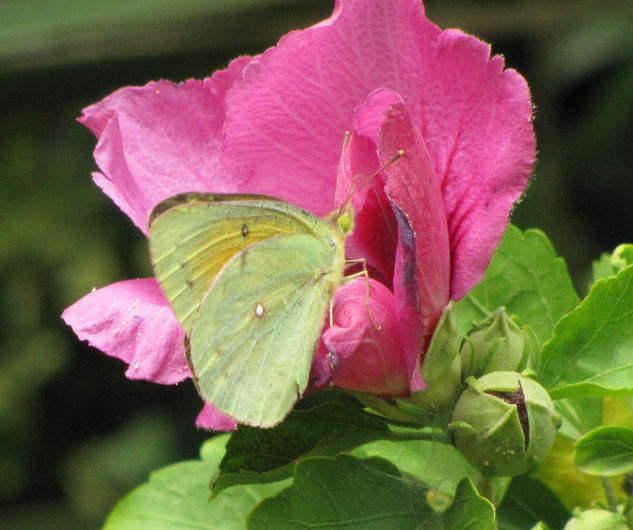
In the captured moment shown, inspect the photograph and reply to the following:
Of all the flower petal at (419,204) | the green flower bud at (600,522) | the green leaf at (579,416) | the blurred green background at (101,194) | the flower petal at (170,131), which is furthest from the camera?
the blurred green background at (101,194)

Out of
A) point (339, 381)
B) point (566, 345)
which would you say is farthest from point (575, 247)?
point (339, 381)

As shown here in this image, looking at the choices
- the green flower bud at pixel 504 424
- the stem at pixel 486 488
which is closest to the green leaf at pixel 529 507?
the stem at pixel 486 488

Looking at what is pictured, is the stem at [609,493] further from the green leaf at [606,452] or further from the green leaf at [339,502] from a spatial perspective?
the green leaf at [339,502]

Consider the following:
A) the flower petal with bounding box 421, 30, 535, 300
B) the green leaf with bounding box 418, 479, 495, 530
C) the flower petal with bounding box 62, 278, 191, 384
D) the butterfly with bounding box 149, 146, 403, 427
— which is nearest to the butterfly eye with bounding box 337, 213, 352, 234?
the butterfly with bounding box 149, 146, 403, 427

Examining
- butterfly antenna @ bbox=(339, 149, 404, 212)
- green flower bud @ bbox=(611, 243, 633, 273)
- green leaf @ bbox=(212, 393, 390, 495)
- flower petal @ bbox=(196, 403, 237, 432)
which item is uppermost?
butterfly antenna @ bbox=(339, 149, 404, 212)

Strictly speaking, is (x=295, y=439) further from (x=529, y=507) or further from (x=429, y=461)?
(x=529, y=507)

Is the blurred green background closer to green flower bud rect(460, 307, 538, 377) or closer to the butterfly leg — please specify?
the butterfly leg

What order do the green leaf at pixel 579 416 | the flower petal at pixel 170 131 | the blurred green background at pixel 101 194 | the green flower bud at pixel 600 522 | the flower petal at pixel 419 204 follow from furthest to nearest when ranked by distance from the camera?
the blurred green background at pixel 101 194 → the green leaf at pixel 579 416 → the flower petal at pixel 170 131 → the green flower bud at pixel 600 522 → the flower petal at pixel 419 204

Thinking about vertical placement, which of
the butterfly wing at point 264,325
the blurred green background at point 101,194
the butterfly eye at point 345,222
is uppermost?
the butterfly eye at point 345,222

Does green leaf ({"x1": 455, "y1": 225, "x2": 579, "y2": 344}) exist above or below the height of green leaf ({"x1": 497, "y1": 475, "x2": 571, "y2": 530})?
above
